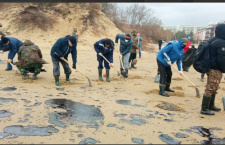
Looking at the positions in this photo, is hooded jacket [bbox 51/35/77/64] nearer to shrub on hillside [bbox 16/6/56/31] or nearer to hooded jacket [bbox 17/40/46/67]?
hooded jacket [bbox 17/40/46/67]

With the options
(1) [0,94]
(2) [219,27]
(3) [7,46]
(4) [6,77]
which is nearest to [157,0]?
(2) [219,27]

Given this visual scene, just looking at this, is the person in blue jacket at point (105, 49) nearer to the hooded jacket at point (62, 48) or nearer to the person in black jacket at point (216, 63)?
the hooded jacket at point (62, 48)

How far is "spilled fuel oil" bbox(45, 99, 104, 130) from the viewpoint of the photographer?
11.4ft

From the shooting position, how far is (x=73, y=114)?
12.6 feet

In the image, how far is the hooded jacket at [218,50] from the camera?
155 inches

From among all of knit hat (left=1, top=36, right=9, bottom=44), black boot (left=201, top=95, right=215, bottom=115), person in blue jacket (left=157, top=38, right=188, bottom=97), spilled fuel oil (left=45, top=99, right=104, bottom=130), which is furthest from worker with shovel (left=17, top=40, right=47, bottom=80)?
black boot (left=201, top=95, right=215, bottom=115)

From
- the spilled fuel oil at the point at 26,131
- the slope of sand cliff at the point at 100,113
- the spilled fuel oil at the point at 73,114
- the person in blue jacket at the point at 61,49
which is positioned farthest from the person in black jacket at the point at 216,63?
the person in blue jacket at the point at 61,49

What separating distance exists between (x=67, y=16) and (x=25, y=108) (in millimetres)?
18548

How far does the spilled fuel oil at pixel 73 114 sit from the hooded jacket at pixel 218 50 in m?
2.25

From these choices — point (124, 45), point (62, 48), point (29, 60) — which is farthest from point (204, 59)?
point (29, 60)

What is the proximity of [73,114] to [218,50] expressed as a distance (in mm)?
2789

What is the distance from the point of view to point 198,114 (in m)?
4.27

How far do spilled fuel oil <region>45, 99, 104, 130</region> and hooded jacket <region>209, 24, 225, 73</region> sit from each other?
225 cm

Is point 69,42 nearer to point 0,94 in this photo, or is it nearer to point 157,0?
point 0,94
